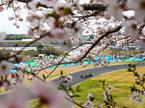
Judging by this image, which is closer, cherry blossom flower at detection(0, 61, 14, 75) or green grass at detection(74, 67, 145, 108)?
cherry blossom flower at detection(0, 61, 14, 75)

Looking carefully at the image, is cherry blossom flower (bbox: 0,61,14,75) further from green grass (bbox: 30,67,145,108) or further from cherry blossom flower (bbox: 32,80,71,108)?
green grass (bbox: 30,67,145,108)

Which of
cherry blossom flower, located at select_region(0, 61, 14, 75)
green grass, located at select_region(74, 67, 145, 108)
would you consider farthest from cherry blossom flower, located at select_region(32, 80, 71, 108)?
green grass, located at select_region(74, 67, 145, 108)

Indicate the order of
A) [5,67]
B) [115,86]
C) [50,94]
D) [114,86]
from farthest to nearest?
[115,86]
[114,86]
[5,67]
[50,94]

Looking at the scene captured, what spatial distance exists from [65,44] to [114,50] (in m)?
8.58

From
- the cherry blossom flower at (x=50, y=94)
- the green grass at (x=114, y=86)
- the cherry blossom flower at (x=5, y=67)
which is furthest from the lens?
the green grass at (x=114, y=86)

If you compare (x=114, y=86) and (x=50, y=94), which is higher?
(x=50, y=94)

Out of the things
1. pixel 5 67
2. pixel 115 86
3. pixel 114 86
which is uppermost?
pixel 5 67

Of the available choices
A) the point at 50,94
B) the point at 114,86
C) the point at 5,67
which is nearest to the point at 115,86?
the point at 114,86

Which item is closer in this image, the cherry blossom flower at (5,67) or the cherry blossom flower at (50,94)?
the cherry blossom flower at (50,94)

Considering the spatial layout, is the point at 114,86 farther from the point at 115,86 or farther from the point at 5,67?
the point at 5,67

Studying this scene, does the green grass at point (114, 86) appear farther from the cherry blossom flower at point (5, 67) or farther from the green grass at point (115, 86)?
the cherry blossom flower at point (5, 67)

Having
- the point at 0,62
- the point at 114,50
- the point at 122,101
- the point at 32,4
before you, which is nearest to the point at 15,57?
the point at 0,62

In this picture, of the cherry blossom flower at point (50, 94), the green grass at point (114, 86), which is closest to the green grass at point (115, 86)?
the green grass at point (114, 86)

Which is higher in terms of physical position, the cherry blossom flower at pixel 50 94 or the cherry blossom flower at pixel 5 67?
the cherry blossom flower at pixel 50 94
